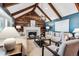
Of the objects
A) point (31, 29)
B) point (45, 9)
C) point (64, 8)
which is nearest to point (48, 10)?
point (45, 9)

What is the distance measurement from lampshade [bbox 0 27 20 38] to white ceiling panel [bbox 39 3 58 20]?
1.82ft

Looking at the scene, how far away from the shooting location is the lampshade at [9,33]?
6.20ft

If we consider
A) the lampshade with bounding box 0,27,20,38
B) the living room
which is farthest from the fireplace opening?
the lampshade with bounding box 0,27,20,38

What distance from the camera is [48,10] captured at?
195cm

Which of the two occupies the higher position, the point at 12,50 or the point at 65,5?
the point at 65,5

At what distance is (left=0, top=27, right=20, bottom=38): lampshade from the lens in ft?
6.20

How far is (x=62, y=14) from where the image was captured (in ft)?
6.38

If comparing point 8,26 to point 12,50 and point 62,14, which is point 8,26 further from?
point 62,14

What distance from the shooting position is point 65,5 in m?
1.94

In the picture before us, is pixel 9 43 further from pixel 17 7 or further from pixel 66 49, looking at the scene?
pixel 66 49

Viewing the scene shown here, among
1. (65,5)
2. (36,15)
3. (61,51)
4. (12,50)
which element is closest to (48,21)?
(36,15)

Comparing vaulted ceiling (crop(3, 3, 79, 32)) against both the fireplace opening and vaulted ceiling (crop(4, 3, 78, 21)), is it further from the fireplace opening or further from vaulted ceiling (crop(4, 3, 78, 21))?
the fireplace opening

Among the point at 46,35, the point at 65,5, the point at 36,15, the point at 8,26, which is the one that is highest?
the point at 65,5

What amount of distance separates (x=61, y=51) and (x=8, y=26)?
901mm
